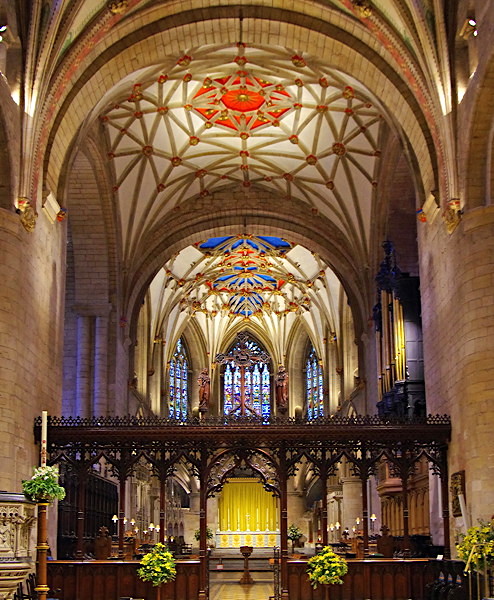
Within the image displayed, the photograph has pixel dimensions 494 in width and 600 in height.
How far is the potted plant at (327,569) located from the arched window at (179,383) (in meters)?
26.3

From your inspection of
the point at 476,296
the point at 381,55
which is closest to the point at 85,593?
the point at 476,296

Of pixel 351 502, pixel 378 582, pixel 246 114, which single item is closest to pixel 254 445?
pixel 378 582

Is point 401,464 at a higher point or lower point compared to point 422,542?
higher

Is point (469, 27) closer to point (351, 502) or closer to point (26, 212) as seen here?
point (26, 212)

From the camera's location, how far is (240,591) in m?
22.7

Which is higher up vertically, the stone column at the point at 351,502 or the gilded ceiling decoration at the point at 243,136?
the gilded ceiling decoration at the point at 243,136

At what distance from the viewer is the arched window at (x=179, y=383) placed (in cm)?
4312

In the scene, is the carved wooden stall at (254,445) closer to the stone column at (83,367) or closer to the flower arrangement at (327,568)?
the flower arrangement at (327,568)

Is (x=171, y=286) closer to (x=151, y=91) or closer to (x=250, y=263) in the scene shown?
(x=250, y=263)

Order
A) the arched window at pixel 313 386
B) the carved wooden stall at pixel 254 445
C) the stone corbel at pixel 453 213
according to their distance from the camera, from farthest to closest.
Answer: the arched window at pixel 313 386 < the carved wooden stall at pixel 254 445 < the stone corbel at pixel 453 213

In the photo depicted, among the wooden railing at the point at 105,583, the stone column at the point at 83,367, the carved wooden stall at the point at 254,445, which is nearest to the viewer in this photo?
the wooden railing at the point at 105,583

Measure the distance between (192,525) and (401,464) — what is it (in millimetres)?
25760

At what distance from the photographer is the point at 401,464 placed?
1788 centimetres

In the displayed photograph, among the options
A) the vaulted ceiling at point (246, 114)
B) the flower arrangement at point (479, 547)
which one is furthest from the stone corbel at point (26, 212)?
the flower arrangement at point (479, 547)
